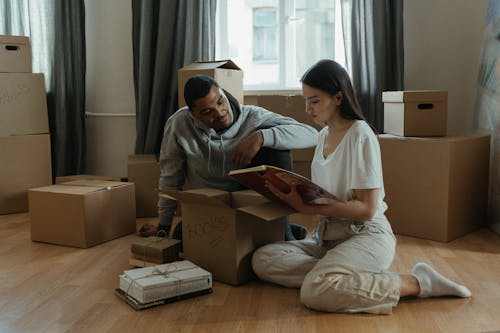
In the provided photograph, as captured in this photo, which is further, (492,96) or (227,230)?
(492,96)

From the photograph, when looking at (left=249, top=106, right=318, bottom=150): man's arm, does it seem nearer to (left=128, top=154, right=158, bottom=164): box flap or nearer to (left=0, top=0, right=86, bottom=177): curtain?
(left=128, top=154, right=158, bottom=164): box flap

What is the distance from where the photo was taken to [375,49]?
3.15 metres

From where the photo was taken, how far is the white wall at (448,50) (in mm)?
3168

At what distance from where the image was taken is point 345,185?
179 centimetres

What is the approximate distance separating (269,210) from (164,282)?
397 mm

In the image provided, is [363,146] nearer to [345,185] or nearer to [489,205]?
[345,185]

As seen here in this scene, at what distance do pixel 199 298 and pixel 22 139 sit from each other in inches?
77.1

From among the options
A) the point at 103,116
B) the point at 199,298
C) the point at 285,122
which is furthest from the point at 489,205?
the point at 103,116

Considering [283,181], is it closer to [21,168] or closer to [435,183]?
[435,183]

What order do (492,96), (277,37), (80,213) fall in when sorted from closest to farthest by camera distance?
(80,213) < (492,96) < (277,37)

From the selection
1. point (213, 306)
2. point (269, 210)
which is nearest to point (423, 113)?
point (269, 210)

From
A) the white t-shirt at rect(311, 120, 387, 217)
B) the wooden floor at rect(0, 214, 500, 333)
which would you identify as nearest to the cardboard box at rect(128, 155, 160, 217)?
the wooden floor at rect(0, 214, 500, 333)

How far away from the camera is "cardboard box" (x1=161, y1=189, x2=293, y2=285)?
6.32 feet

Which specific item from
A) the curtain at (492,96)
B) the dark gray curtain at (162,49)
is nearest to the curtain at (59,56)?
the dark gray curtain at (162,49)
